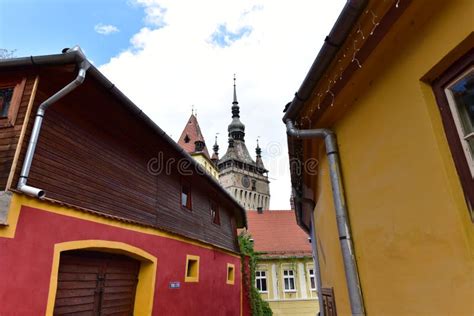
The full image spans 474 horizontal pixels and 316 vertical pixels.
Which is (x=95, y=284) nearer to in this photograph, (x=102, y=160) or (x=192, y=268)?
(x=102, y=160)

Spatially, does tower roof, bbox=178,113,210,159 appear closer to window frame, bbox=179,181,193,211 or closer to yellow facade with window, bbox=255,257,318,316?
yellow facade with window, bbox=255,257,318,316

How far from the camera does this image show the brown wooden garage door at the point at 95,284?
16.3 feet

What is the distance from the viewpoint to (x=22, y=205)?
159 inches

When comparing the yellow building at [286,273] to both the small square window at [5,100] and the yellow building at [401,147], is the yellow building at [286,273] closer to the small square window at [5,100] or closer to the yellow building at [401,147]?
the yellow building at [401,147]

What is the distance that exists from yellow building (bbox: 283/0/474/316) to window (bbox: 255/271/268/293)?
19627 mm

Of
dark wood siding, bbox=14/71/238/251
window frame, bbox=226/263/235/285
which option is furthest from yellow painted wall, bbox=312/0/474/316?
window frame, bbox=226/263/235/285

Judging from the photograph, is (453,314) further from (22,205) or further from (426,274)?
(22,205)

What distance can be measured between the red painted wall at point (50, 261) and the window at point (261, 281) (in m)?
13.3

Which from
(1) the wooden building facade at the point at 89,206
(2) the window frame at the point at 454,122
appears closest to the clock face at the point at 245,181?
(1) the wooden building facade at the point at 89,206

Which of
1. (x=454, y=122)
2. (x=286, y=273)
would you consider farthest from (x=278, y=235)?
(x=454, y=122)

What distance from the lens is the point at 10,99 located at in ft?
15.5

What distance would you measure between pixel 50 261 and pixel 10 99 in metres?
2.54

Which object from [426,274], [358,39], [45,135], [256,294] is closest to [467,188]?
[426,274]

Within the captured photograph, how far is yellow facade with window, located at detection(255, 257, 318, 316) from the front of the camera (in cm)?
2147
